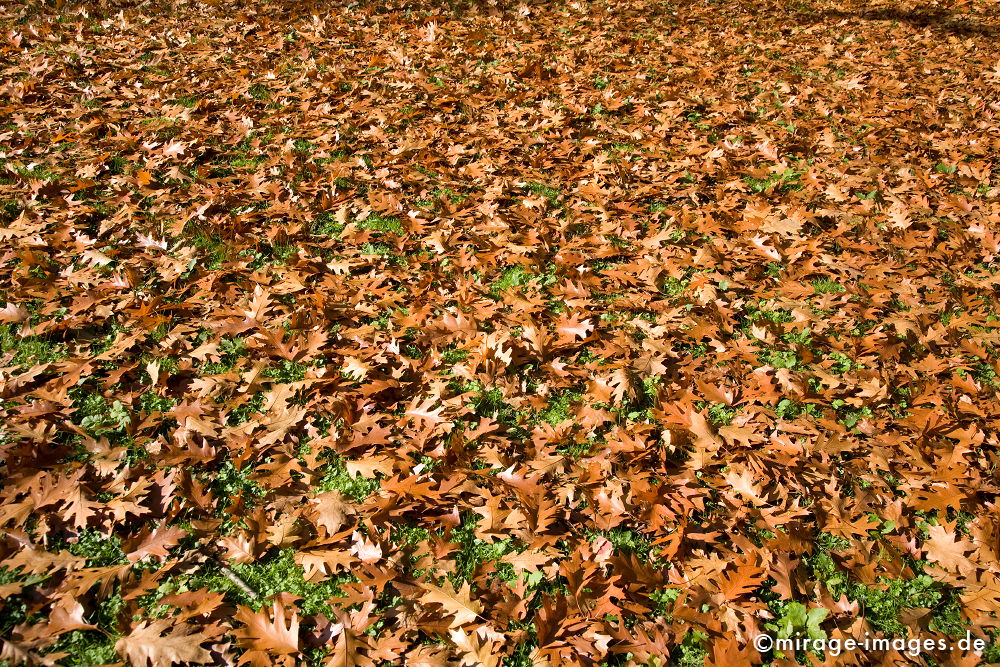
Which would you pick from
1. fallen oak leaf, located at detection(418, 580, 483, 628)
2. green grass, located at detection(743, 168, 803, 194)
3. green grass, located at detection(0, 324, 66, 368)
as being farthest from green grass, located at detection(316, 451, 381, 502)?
green grass, located at detection(743, 168, 803, 194)

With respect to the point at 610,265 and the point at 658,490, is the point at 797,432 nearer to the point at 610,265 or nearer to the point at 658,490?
the point at 658,490

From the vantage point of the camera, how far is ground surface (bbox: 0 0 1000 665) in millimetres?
2188

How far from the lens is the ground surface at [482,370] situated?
219 cm

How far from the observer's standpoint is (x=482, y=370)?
3.07m

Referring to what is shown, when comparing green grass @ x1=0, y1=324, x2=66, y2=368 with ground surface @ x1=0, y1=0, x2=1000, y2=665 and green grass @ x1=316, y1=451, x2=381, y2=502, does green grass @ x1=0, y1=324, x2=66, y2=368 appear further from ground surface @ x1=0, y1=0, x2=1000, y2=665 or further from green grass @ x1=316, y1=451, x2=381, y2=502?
green grass @ x1=316, y1=451, x2=381, y2=502

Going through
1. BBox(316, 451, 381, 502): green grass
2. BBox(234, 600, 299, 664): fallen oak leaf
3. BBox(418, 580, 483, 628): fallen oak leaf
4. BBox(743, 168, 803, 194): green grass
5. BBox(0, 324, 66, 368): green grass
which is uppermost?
BBox(0, 324, 66, 368): green grass

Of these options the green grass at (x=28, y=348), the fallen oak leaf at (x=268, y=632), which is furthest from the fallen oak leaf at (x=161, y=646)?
the green grass at (x=28, y=348)

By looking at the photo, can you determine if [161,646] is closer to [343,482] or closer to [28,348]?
[343,482]

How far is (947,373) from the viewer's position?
3176 millimetres

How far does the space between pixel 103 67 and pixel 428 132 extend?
Answer: 3455 millimetres

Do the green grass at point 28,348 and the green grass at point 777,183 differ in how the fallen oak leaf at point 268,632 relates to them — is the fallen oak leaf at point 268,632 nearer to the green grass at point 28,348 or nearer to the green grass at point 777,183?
the green grass at point 28,348

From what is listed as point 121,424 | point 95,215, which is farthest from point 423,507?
point 95,215

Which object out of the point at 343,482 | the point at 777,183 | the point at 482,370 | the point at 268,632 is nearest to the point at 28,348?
the point at 343,482

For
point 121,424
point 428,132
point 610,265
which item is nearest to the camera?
point 121,424
